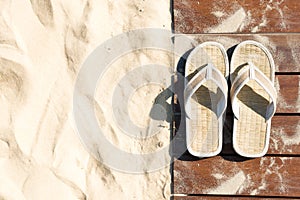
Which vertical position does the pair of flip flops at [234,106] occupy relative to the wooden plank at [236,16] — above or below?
below

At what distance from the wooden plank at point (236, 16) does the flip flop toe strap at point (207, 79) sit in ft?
0.60

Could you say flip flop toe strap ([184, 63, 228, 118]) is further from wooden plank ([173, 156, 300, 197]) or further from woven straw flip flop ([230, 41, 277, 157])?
wooden plank ([173, 156, 300, 197])

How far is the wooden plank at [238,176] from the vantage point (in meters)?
1.99

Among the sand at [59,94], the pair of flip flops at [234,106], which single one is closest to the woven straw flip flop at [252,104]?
the pair of flip flops at [234,106]

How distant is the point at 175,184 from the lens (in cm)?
202

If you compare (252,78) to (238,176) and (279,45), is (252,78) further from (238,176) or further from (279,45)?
(238,176)

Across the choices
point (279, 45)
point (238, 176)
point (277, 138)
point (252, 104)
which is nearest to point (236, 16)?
point (279, 45)

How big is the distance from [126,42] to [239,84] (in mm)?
464

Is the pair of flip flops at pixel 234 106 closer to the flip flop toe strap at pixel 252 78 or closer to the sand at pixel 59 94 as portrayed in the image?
the flip flop toe strap at pixel 252 78

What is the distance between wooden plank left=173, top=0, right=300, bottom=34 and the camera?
198 cm

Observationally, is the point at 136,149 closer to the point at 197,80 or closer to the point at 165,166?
the point at 165,166

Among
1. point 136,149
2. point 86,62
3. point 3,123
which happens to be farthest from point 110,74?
point 3,123

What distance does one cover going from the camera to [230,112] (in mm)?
2004

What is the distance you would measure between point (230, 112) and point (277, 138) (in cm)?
21
